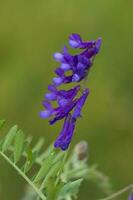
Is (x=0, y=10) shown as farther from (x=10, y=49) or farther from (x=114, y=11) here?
(x=114, y=11)

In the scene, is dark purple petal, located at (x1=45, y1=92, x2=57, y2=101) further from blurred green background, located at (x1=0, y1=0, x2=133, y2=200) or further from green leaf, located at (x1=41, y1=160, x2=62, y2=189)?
blurred green background, located at (x1=0, y1=0, x2=133, y2=200)

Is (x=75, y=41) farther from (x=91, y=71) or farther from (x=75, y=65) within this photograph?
(x=91, y=71)

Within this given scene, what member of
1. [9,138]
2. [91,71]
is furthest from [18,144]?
[91,71]

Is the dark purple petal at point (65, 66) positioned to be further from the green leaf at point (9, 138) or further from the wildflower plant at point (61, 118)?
the green leaf at point (9, 138)

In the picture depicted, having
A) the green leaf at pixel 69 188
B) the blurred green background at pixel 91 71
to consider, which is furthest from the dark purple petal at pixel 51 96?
the blurred green background at pixel 91 71

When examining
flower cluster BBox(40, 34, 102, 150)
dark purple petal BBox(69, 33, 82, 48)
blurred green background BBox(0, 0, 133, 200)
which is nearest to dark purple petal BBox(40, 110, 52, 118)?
flower cluster BBox(40, 34, 102, 150)

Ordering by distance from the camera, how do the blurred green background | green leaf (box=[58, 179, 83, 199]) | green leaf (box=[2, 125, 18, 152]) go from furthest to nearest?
1. the blurred green background
2. green leaf (box=[2, 125, 18, 152])
3. green leaf (box=[58, 179, 83, 199])
